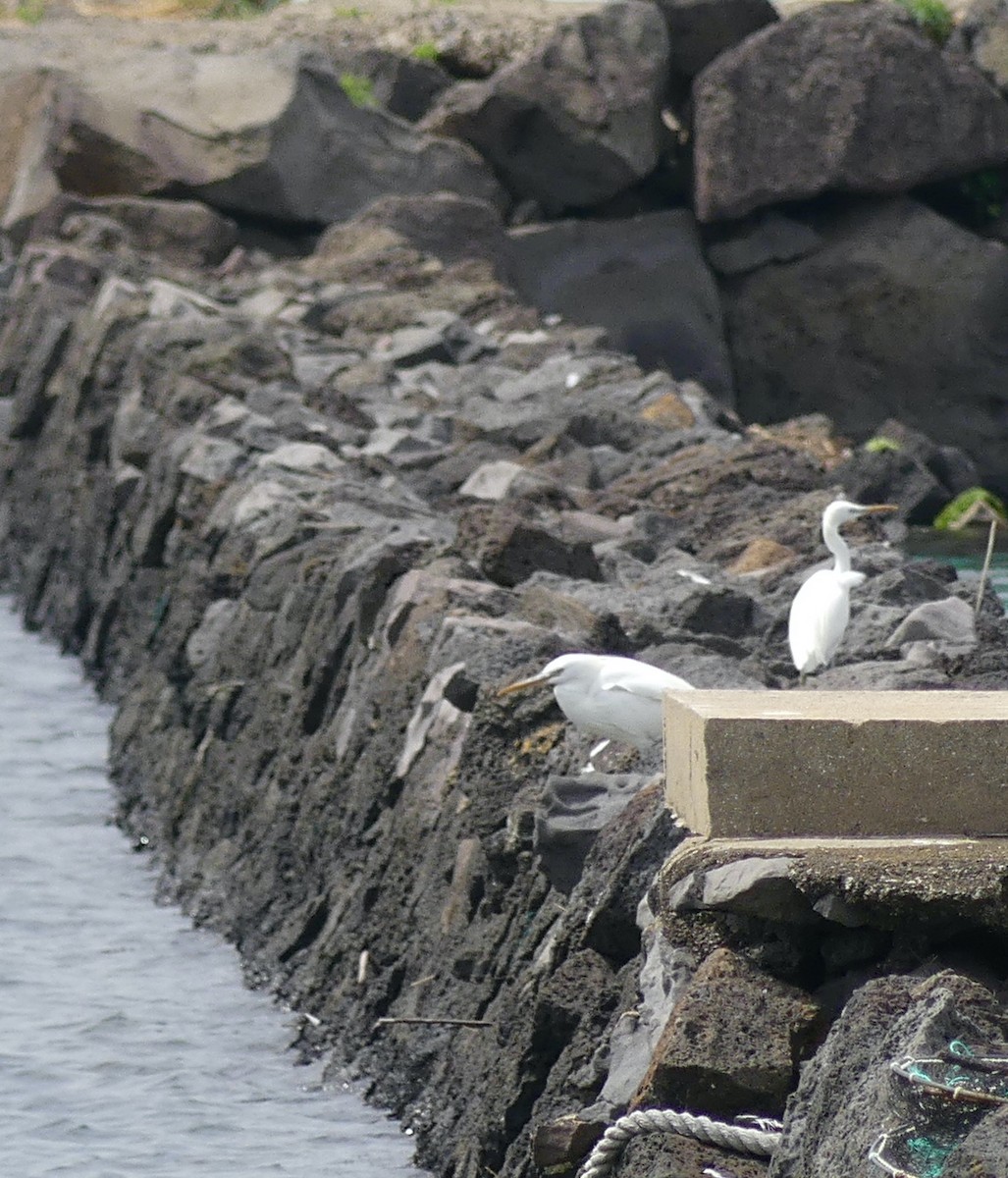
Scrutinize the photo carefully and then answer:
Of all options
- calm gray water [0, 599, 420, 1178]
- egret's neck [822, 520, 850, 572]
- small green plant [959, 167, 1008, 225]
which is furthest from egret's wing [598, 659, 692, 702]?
small green plant [959, 167, 1008, 225]

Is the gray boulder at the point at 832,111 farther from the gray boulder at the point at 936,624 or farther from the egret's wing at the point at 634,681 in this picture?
the egret's wing at the point at 634,681

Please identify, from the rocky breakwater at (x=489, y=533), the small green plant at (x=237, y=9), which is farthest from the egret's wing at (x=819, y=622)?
the small green plant at (x=237, y=9)

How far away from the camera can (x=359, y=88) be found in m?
35.8

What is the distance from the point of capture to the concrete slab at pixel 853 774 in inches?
193

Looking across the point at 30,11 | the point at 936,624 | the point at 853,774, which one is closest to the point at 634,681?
the point at 853,774

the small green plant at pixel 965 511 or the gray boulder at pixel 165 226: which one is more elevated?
the gray boulder at pixel 165 226

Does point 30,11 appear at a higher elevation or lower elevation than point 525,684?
higher

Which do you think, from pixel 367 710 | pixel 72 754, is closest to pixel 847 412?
pixel 72 754

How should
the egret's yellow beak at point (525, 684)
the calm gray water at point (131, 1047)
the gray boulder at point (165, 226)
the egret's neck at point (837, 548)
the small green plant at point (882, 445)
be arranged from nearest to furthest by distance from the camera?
1. the egret's yellow beak at point (525, 684)
2. the calm gray water at point (131, 1047)
3. the egret's neck at point (837, 548)
4. the small green plant at point (882, 445)
5. the gray boulder at point (165, 226)

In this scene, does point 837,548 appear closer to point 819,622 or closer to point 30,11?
point 819,622

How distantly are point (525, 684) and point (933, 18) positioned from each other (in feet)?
108

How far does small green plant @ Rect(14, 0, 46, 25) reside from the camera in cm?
4388

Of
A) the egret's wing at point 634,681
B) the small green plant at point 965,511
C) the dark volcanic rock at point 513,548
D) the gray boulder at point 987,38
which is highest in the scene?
the gray boulder at point 987,38

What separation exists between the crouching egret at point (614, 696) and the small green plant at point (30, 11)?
38.6 m
